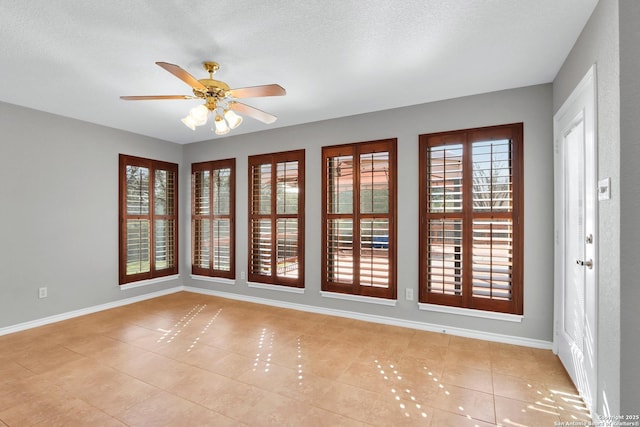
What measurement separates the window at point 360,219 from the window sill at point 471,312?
1.38 feet

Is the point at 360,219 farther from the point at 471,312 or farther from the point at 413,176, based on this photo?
the point at 471,312

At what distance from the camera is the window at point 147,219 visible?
457 centimetres

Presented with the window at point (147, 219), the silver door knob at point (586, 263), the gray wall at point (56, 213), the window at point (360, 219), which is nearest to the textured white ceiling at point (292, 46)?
the gray wall at point (56, 213)

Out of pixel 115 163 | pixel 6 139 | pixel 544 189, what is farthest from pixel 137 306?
pixel 544 189

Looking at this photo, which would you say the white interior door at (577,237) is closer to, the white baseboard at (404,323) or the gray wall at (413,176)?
the gray wall at (413,176)

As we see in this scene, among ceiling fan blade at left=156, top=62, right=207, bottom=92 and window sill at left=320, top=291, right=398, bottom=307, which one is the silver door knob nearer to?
window sill at left=320, top=291, right=398, bottom=307

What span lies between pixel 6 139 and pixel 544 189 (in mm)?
5656

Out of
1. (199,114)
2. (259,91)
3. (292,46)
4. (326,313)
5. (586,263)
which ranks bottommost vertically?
(326,313)

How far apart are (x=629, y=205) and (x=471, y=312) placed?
2035mm

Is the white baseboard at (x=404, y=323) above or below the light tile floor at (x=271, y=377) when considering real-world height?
above

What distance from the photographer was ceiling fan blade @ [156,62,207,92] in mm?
1921

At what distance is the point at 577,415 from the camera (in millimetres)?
2006

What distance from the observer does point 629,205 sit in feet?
5.07

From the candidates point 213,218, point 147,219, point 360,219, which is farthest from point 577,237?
point 147,219
